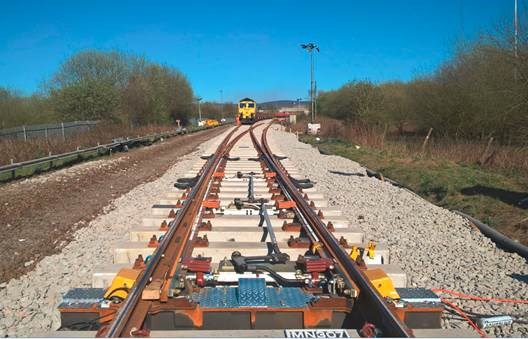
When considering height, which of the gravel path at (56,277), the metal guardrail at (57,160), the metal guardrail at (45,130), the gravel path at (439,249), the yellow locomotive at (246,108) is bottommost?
the gravel path at (439,249)

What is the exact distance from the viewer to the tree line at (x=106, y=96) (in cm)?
Answer: 2925

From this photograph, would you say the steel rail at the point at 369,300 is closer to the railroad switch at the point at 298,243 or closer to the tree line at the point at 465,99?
the railroad switch at the point at 298,243

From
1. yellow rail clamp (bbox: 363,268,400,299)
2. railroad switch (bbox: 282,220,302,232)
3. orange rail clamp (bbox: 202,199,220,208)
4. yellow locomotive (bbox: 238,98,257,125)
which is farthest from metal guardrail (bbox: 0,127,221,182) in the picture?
yellow locomotive (bbox: 238,98,257,125)

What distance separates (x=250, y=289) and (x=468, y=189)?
6999 mm

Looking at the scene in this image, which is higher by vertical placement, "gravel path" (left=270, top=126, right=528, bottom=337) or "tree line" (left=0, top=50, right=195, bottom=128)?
"tree line" (left=0, top=50, right=195, bottom=128)

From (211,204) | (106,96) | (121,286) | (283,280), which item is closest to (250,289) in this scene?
(283,280)

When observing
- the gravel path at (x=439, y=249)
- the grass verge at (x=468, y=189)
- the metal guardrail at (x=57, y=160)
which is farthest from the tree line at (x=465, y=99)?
the metal guardrail at (x=57, y=160)

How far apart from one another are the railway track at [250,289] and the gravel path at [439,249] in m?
0.58

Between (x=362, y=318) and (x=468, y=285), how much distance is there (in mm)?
1583

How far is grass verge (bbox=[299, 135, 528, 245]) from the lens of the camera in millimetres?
6312

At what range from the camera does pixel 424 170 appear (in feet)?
37.3

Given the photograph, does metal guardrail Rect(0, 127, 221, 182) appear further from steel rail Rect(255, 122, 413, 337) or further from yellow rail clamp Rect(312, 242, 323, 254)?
steel rail Rect(255, 122, 413, 337)

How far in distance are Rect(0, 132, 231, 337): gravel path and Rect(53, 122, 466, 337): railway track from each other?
45 centimetres

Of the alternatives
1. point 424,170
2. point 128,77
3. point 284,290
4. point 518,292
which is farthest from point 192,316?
point 128,77
